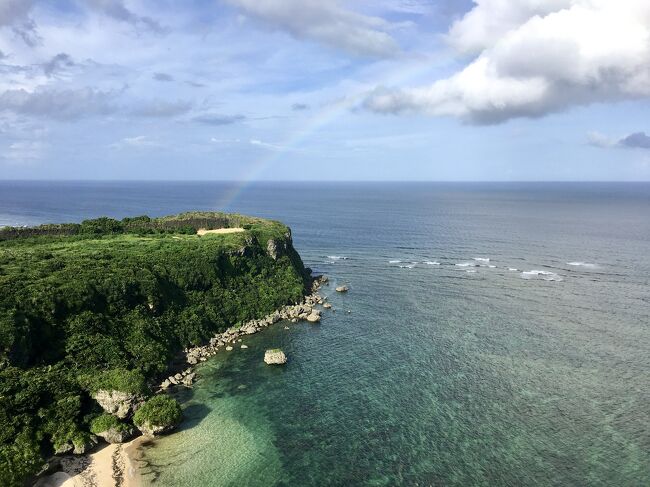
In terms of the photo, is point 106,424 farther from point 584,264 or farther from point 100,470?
point 584,264

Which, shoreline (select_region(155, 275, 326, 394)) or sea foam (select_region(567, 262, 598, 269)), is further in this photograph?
sea foam (select_region(567, 262, 598, 269))

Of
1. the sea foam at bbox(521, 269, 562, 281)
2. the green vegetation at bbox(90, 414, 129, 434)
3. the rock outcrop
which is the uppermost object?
the sea foam at bbox(521, 269, 562, 281)

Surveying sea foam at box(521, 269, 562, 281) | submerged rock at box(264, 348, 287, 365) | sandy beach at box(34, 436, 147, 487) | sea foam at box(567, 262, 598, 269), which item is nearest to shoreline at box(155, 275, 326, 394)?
submerged rock at box(264, 348, 287, 365)

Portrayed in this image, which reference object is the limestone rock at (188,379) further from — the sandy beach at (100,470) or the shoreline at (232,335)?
the sandy beach at (100,470)

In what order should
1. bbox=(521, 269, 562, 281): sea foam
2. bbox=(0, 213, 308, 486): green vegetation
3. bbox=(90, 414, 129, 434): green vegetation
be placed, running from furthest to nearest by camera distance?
bbox=(521, 269, 562, 281): sea foam → bbox=(90, 414, 129, 434): green vegetation → bbox=(0, 213, 308, 486): green vegetation

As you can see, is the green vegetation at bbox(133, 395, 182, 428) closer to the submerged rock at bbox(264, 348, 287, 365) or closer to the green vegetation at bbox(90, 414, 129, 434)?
the green vegetation at bbox(90, 414, 129, 434)

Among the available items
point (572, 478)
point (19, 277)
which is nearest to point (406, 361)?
point (572, 478)

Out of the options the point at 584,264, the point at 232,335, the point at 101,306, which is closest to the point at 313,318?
the point at 232,335

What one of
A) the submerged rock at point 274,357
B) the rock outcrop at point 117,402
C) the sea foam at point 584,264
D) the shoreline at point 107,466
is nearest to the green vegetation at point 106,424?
the rock outcrop at point 117,402
